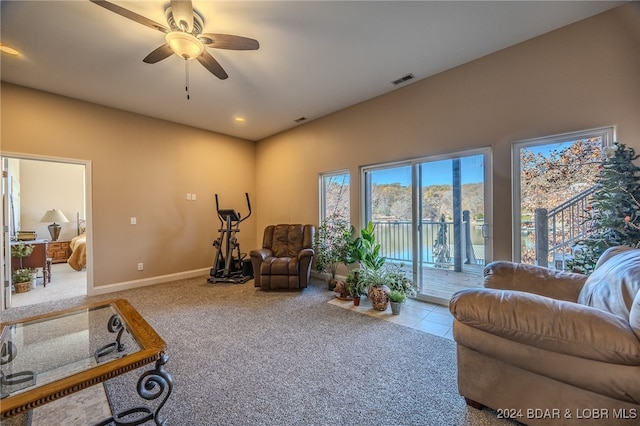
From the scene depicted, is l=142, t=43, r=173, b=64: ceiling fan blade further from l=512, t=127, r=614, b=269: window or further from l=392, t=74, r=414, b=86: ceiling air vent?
l=512, t=127, r=614, b=269: window

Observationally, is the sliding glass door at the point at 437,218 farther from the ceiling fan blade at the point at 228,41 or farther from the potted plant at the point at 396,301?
the ceiling fan blade at the point at 228,41

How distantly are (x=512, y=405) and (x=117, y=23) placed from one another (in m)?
4.00

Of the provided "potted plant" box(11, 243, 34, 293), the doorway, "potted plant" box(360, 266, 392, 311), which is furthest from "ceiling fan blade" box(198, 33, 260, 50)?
"potted plant" box(11, 243, 34, 293)

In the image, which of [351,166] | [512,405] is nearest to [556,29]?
[351,166]

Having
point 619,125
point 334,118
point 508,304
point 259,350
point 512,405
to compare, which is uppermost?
point 334,118

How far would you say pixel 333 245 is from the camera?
12.4ft

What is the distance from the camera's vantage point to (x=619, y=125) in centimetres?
208

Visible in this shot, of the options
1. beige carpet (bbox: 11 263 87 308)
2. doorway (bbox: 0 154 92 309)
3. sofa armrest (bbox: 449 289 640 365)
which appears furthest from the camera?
doorway (bbox: 0 154 92 309)

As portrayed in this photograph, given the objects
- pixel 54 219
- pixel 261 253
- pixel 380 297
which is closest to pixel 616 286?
pixel 380 297

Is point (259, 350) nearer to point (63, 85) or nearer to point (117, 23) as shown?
point (117, 23)

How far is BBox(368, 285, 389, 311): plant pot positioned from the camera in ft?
9.66

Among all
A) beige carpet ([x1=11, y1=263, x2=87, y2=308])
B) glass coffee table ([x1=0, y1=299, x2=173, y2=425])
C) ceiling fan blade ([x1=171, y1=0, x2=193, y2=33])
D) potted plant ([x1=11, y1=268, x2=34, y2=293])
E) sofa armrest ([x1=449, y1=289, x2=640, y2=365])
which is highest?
ceiling fan blade ([x1=171, y1=0, x2=193, y2=33])

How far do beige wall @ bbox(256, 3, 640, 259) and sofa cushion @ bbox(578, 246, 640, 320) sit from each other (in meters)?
1.15

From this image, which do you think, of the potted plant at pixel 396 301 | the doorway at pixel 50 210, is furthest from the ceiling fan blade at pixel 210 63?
the doorway at pixel 50 210
